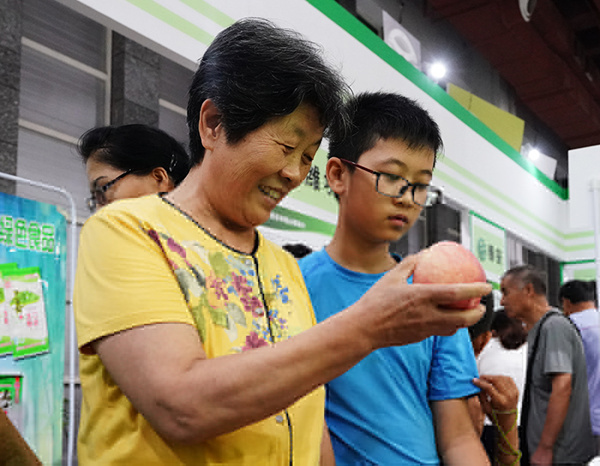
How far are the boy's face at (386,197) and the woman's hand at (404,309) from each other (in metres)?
0.73

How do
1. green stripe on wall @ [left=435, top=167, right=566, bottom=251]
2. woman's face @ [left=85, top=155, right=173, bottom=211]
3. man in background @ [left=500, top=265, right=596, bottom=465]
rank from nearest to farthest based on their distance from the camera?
woman's face @ [left=85, top=155, right=173, bottom=211], man in background @ [left=500, top=265, right=596, bottom=465], green stripe on wall @ [left=435, top=167, right=566, bottom=251]

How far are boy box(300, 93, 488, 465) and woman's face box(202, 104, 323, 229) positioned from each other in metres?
0.21

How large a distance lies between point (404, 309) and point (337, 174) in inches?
38.6

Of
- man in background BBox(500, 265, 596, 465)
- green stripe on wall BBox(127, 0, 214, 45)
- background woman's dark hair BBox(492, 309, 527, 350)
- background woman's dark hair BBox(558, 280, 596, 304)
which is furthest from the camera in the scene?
background woman's dark hair BBox(558, 280, 596, 304)

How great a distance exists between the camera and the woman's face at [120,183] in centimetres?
202

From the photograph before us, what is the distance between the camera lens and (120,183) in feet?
6.66

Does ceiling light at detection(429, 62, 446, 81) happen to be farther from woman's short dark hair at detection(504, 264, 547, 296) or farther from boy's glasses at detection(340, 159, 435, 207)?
boy's glasses at detection(340, 159, 435, 207)

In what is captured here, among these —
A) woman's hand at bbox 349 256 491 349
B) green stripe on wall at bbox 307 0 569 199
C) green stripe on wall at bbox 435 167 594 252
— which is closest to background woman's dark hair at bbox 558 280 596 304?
green stripe on wall at bbox 435 167 594 252

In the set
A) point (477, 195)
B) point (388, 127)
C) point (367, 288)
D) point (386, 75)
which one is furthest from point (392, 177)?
point (477, 195)

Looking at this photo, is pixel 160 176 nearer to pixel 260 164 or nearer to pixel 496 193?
pixel 260 164

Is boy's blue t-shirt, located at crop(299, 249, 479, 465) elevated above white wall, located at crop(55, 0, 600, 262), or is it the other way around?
white wall, located at crop(55, 0, 600, 262)

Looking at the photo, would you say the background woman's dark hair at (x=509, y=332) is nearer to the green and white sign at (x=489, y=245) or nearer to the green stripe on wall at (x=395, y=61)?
the green and white sign at (x=489, y=245)

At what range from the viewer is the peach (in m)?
1.09

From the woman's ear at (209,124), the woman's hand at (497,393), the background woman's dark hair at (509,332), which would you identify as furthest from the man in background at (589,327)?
the woman's ear at (209,124)
